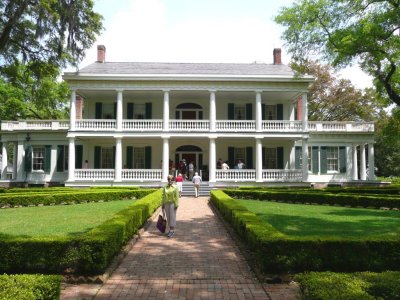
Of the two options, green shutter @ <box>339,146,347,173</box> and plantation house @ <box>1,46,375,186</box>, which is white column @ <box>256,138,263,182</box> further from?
green shutter @ <box>339,146,347,173</box>

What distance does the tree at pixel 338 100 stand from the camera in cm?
3847

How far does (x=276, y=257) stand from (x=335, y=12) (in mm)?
15808

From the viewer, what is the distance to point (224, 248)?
8766mm

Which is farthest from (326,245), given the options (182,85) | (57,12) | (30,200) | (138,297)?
(182,85)

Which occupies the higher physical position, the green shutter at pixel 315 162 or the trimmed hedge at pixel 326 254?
the green shutter at pixel 315 162

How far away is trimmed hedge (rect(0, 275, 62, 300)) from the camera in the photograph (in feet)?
12.3

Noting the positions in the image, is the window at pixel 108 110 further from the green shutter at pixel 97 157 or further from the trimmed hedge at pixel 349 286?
the trimmed hedge at pixel 349 286

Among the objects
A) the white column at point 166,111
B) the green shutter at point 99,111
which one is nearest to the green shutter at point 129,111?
the green shutter at point 99,111

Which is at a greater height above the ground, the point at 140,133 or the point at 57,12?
the point at 57,12

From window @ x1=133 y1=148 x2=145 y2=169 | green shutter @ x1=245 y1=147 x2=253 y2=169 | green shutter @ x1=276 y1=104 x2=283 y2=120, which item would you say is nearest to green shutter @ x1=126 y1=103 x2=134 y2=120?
window @ x1=133 y1=148 x2=145 y2=169

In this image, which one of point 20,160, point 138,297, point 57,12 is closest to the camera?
point 138,297

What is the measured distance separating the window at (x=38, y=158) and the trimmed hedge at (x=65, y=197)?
37.9 feet

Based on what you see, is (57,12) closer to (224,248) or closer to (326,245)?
(224,248)

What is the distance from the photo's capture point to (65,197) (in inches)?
707
